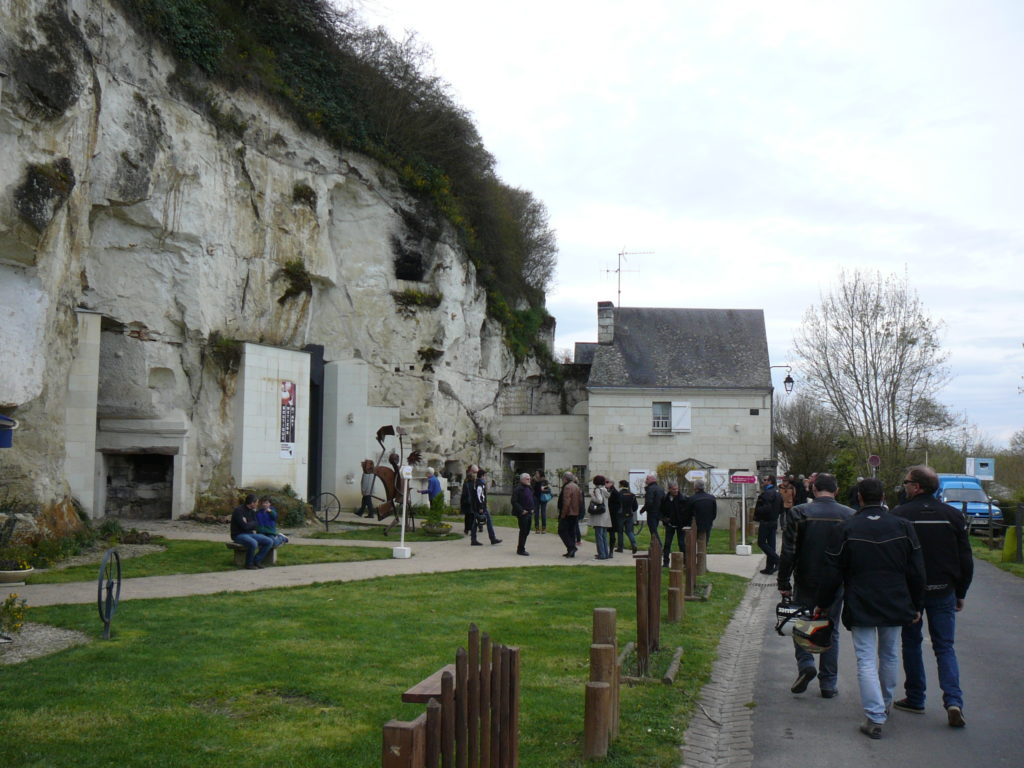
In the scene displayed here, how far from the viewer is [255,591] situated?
40.7 feet

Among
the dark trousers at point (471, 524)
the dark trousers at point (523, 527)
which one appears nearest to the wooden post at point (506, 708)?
the dark trousers at point (523, 527)

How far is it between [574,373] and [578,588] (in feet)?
106

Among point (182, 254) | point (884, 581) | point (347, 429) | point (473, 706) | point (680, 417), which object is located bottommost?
point (473, 706)

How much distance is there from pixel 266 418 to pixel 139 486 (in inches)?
140

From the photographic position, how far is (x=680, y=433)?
40219 mm

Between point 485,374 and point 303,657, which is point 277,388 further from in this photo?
point 303,657

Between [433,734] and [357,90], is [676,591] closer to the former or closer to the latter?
[433,734]

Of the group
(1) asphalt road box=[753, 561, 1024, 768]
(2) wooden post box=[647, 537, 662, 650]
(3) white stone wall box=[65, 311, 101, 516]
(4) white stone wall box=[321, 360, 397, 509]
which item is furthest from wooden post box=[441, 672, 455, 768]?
(4) white stone wall box=[321, 360, 397, 509]

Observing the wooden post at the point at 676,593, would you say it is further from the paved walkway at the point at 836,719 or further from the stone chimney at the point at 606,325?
the stone chimney at the point at 606,325

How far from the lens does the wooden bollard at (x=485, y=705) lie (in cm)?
441

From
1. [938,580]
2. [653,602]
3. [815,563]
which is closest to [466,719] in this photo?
[815,563]

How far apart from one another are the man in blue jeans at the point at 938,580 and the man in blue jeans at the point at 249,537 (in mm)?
10530

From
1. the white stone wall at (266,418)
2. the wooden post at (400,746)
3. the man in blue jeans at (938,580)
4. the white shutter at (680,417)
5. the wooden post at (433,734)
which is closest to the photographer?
the wooden post at (400,746)

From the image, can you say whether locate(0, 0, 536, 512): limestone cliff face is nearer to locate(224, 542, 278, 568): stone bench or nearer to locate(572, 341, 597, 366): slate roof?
locate(224, 542, 278, 568): stone bench
